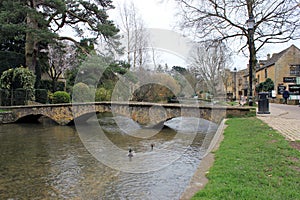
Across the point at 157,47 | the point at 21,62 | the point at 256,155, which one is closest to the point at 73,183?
the point at 256,155

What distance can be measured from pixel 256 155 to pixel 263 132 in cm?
278

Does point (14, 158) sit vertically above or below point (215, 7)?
below

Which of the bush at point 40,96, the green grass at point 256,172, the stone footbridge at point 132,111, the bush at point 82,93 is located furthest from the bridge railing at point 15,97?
the green grass at point 256,172

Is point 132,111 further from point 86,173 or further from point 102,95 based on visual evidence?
point 86,173

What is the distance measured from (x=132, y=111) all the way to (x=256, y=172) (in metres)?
13.3

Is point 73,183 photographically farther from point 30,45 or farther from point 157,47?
point 157,47

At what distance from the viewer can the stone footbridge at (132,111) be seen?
575 inches

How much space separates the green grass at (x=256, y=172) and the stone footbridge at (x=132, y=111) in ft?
24.0

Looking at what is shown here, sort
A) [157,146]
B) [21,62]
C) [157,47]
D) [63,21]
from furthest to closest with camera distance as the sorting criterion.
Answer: [157,47], [21,62], [63,21], [157,146]

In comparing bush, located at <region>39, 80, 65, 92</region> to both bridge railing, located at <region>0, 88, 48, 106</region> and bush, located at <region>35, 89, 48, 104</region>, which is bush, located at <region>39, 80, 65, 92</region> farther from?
bridge railing, located at <region>0, 88, 48, 106</region>

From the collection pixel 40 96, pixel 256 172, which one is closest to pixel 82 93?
pixel 40 96

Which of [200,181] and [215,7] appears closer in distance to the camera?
[200,181]

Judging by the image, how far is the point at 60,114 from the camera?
1939 cm

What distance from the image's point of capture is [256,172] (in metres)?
4.53
